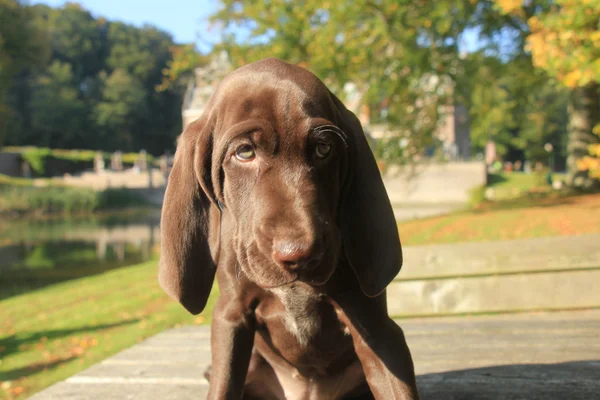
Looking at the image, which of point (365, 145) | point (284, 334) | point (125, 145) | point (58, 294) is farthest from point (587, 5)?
point (125, 145)

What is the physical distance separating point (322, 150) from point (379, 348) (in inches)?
24.4

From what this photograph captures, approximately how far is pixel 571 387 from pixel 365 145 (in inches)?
58.2

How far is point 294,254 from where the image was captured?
4.21ft

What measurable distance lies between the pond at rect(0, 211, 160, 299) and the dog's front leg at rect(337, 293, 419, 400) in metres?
11.3

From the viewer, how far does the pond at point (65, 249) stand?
13281 mm

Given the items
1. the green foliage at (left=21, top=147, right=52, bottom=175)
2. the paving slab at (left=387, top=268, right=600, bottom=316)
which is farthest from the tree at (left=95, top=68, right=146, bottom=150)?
the paving slab at (left=387, top=268, right=600, bottom=316)

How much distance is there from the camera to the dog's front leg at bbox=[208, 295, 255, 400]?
65.7 inches

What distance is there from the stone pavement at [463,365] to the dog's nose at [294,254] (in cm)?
131

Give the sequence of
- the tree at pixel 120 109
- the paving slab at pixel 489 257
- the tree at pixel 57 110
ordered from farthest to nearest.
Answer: the tree at pixel 120 109 < the tree at pixel 57 110 < the paving slab at pixel 489 257

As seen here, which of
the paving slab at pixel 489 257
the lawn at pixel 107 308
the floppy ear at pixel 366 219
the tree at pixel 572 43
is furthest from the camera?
the lawn at pixel 107 308

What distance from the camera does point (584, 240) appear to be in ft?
14.5

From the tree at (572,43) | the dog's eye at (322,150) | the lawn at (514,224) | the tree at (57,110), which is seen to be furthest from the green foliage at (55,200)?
the dog's eye at (322,150)

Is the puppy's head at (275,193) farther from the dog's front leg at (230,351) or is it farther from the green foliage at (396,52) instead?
the green foliage at (396,52)

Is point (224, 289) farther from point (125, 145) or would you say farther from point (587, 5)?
point (125, 145)
